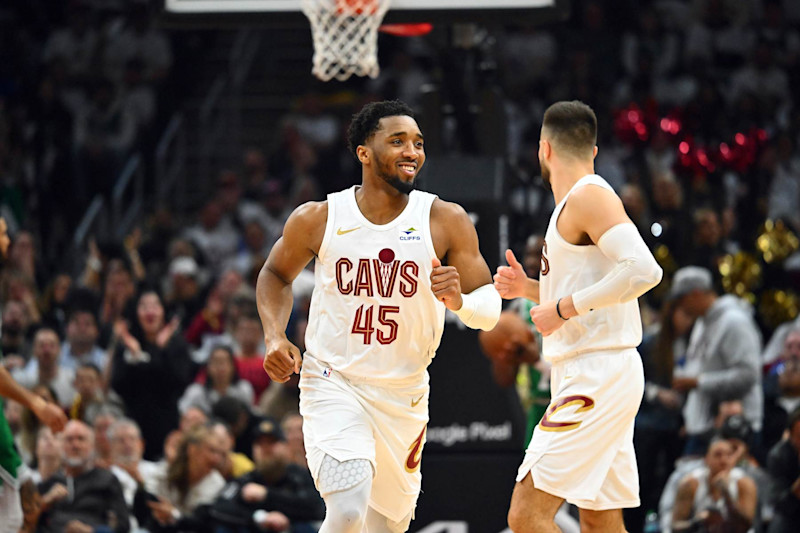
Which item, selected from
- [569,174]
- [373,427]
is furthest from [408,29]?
[373,427]

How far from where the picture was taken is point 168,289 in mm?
13898

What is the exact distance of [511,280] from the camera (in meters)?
6.30

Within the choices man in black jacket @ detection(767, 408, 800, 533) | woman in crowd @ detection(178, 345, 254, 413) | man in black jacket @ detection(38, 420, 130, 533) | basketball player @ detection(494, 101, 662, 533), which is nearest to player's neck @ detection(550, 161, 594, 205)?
basketball player @ detection(494, 101, 662, 533)

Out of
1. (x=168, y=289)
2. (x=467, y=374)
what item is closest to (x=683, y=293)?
(x=467, y=374)

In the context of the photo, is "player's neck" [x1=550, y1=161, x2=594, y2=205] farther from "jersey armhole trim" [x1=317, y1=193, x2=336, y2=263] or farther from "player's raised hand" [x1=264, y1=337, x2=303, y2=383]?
"player's raised hand" [x1=264, y1=337, x2=303, y2=383]

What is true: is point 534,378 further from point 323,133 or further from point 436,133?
point 323,133

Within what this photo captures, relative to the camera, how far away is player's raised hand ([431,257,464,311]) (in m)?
5.80

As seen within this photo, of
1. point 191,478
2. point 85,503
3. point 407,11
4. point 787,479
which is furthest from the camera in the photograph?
point 191,478

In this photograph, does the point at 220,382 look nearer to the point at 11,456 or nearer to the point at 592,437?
the point at 11,456

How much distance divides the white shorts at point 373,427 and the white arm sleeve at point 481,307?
409 mm

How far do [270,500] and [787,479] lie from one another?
11.6 ft

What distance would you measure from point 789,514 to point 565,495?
319cm

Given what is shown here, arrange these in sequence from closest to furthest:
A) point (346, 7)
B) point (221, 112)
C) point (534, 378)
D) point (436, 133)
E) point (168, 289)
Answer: point (534, 378)
point (346, 7)
point (436, 133)
point (168, 289)
point (221, 112)

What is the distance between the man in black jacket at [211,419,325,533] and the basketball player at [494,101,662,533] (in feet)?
11.7
